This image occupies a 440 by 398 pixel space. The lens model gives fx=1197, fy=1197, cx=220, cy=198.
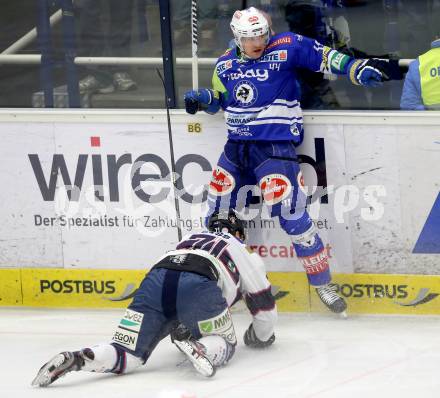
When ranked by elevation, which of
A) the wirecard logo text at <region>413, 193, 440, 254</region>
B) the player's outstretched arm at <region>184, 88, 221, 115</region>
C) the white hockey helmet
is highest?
the white hockey helmet

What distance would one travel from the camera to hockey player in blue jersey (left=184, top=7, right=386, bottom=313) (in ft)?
22.6

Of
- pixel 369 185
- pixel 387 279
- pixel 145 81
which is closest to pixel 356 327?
pixel 387 279

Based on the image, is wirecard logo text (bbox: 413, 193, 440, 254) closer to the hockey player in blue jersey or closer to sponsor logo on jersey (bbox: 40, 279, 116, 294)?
the hockey player in blue jersey

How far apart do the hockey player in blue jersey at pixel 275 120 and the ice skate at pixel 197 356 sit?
133cm

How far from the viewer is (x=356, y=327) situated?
6895 mm

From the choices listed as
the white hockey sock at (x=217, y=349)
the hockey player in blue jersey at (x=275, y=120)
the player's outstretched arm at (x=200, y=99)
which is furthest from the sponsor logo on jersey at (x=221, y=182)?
the white hockey sock at (x=217, y=349)

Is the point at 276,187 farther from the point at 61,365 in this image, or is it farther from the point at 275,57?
the point at 61,365

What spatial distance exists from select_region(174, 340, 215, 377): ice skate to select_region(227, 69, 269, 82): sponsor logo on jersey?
5.94 feet

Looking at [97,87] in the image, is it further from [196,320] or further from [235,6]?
[196,320]

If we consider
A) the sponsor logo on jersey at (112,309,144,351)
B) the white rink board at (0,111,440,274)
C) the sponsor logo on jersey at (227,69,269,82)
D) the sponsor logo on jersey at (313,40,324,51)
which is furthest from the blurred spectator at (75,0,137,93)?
the sponsor logo on jersey at (112,309,144,351)

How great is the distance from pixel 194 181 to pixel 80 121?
0.81 metres

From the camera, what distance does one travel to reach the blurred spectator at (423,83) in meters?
6.92

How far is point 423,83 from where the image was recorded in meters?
6.96

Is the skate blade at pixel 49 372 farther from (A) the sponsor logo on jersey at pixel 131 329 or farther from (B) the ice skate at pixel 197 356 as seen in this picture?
(B) the ice skate at pixel 197 356
